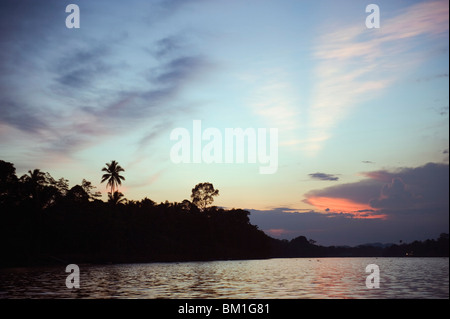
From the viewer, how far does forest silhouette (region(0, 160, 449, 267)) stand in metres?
77.6

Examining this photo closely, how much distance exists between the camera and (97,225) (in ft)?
305

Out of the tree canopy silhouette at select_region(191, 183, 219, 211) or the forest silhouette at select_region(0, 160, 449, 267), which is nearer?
the forest silhouette at select_region(0, 160, 449, 267)

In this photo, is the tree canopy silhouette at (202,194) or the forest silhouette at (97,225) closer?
the forest silhouette at (97,225)

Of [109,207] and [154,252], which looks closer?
[109,207]

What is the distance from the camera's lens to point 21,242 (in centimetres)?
7588

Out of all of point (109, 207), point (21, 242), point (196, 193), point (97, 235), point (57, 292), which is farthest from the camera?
point (196, 193)

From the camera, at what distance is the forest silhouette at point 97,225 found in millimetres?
77562
